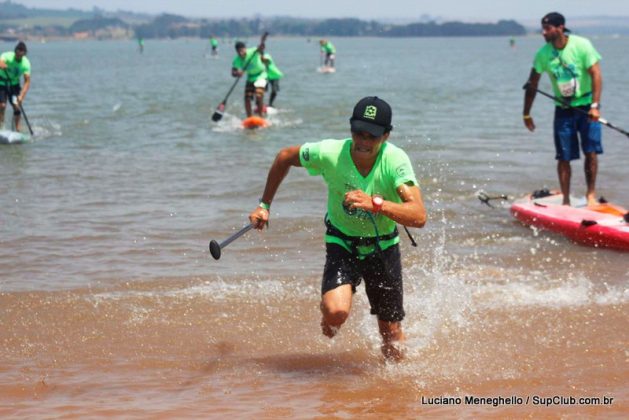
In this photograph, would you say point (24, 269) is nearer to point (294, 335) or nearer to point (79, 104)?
point (294, 335)

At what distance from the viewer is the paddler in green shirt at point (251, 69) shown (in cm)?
1881

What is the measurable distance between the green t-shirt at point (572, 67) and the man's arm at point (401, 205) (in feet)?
15.3

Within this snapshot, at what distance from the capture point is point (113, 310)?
6.79m

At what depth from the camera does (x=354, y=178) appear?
5051 mm

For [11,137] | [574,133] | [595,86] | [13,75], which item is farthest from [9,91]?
[595,86]

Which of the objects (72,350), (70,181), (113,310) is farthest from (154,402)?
(70,181)

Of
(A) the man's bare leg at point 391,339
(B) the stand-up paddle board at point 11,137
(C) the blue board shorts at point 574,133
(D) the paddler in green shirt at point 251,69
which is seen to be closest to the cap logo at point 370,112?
(A) the man's bare leg at point 391,339

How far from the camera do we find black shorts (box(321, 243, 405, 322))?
516 centimetres

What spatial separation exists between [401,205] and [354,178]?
0.34 metres

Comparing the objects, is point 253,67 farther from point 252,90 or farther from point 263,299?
point 263,299

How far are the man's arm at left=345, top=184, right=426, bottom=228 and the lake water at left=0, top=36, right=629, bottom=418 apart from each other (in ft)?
3.25

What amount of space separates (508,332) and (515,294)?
37.9 inches

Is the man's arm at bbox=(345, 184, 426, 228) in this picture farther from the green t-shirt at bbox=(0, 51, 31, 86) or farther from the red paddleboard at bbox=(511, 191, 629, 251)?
the green t-shirt at bbox=(0, 51, 31, 86)

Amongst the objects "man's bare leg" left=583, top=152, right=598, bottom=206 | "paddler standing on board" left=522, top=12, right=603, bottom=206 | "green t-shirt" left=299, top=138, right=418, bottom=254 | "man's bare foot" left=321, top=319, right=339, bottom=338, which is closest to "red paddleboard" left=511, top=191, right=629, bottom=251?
"man's bare leg" left=583, top=152, right=598, bottom=206
